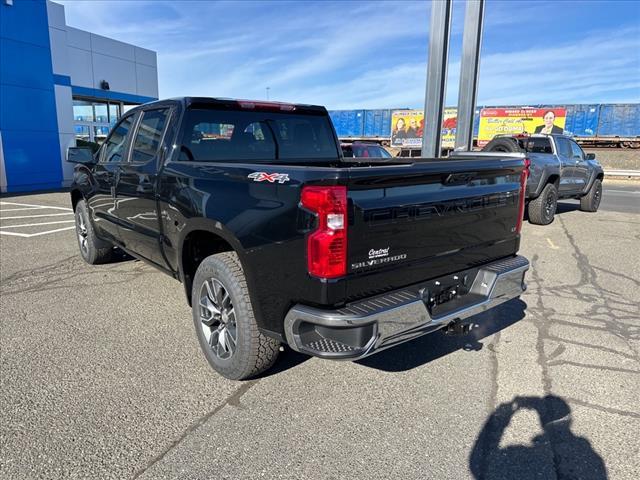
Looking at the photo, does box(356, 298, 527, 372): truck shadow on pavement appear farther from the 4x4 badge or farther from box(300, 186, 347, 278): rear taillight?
the 4x4 badge

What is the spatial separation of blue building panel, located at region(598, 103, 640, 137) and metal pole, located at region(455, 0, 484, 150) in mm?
31047

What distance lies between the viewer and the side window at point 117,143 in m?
4.76

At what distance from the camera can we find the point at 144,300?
4809 millimetres

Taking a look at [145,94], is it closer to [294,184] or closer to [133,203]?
[133,203]

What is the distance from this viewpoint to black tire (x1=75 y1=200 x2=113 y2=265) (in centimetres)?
587

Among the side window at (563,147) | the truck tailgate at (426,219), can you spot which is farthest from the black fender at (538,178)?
the truck tailgate at (426,219)

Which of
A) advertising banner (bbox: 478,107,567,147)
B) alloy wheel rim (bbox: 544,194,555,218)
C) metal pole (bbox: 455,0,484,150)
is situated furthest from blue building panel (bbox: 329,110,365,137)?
alloy wheel rim (bbox: 544,194,555,218)

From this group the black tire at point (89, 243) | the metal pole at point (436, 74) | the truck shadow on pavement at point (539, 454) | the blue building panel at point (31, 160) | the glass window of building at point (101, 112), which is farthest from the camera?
the glass window of building at point (101, 112)

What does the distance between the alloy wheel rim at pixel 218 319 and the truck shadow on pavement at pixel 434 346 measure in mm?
1012

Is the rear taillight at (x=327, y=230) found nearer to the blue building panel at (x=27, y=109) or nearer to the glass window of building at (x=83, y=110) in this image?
the blue building panel at (x=27, y=109)

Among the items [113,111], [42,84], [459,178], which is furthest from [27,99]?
[459,178]

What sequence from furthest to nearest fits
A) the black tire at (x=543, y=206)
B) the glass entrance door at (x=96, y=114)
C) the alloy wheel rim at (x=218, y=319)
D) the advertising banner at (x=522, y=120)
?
the advertising banner at (x=522, y=120)
the glass entrance door at (x=96, y=114)
the black tire at (x=543, y=206)
the alloy wheel rim at (x=218, y=319)

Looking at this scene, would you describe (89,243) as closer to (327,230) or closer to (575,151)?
(327,230)

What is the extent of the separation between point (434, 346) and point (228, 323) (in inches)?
66.9
